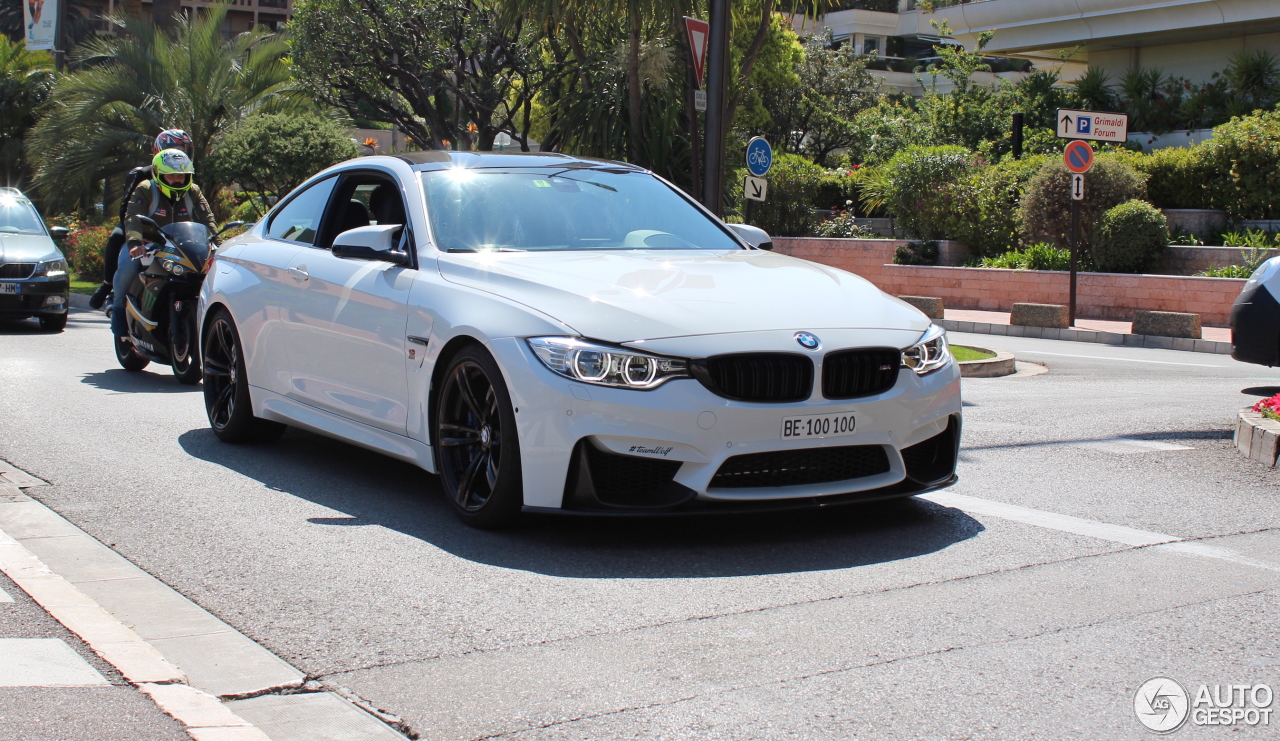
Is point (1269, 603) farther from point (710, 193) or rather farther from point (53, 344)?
point (53, 344)

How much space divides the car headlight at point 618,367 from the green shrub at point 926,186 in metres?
21.6

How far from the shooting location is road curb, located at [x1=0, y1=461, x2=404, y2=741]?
3.47 m

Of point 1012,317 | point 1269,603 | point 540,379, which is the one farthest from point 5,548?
point 1012,317

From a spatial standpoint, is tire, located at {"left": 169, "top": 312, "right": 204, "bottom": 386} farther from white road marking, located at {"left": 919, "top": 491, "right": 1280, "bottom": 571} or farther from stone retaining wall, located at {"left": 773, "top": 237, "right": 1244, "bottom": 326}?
stone retaining wall, located at {"left": 773, "top": 237, "right": 1244, "bottom": 326}

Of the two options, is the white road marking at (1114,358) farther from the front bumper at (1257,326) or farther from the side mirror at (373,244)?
the side mirror at (373,244)

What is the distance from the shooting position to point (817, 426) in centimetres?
509

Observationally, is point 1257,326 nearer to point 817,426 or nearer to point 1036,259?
point 817,426

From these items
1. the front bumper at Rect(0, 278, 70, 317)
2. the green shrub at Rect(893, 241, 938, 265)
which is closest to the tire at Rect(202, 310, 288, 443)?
the front bumper at Rect(0, 278, 70, 317)

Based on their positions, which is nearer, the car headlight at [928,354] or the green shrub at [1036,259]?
the car headlight at [928,354]

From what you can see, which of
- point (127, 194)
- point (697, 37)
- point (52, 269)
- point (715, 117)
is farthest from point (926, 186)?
point (127, 194)

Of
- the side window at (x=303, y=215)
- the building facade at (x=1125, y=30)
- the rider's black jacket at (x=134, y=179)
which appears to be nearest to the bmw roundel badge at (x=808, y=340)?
the side window at (x=303, y=215)

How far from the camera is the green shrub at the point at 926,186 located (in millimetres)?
25703

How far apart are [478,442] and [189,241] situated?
19.9ft

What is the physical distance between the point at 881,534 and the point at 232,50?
2473 centimetres
